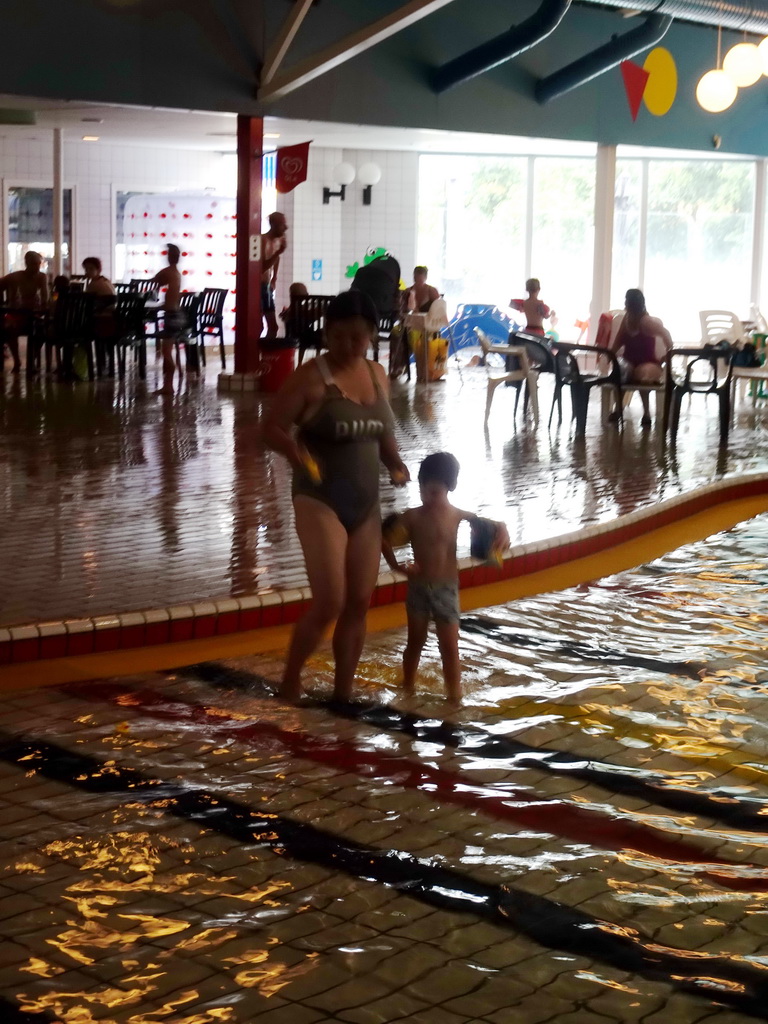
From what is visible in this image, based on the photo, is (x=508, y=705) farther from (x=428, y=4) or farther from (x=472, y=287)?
(x=472, y=287)

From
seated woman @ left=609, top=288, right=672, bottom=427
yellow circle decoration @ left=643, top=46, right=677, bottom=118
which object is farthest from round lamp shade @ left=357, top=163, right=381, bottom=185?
seated woman @ left=609, top=288, right=672, bottom=427

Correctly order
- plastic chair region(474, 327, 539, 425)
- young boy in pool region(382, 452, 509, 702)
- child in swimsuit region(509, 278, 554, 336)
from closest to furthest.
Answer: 1. young boy in pool region(382, 452, 509, 702)
2. plastic chair region(474, 327, 539, 425)
3. child in swimsuit region(509, 278, 554, 336)

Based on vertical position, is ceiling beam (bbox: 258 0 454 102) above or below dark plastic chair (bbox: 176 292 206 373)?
above

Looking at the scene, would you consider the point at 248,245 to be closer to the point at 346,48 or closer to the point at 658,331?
the point at 346,48

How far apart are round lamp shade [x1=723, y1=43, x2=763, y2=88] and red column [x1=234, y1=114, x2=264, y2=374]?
15.7ft

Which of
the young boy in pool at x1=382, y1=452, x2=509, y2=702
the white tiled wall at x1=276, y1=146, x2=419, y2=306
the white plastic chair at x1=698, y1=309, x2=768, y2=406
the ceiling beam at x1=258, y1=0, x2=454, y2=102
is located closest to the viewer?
the young boy in pool at x1=382, y1=452, x2=509, y2=702

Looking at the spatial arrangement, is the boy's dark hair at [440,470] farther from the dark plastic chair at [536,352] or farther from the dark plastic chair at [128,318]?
the dark plastic chair at [128,318]

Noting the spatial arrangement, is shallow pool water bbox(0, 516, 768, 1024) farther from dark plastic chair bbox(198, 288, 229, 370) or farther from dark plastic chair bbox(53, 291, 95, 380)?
dark plastic chair bbox(198, 288, 229, 370)

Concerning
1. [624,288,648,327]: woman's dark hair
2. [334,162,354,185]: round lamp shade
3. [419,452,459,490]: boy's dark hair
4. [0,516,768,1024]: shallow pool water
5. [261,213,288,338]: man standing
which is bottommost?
[0,516,768,1024]: shallow pool water

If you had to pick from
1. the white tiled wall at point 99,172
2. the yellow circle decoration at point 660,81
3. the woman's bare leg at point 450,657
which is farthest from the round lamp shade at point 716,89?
the white tiled wall at point 99,172

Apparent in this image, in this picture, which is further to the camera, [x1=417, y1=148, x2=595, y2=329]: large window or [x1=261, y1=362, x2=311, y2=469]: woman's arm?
[x1=417, y1=148, x2=595, y2=329]: large window

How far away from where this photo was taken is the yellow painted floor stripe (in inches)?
171

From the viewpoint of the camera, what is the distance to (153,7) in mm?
11750

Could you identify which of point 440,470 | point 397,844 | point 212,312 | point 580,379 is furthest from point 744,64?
point 397,844
